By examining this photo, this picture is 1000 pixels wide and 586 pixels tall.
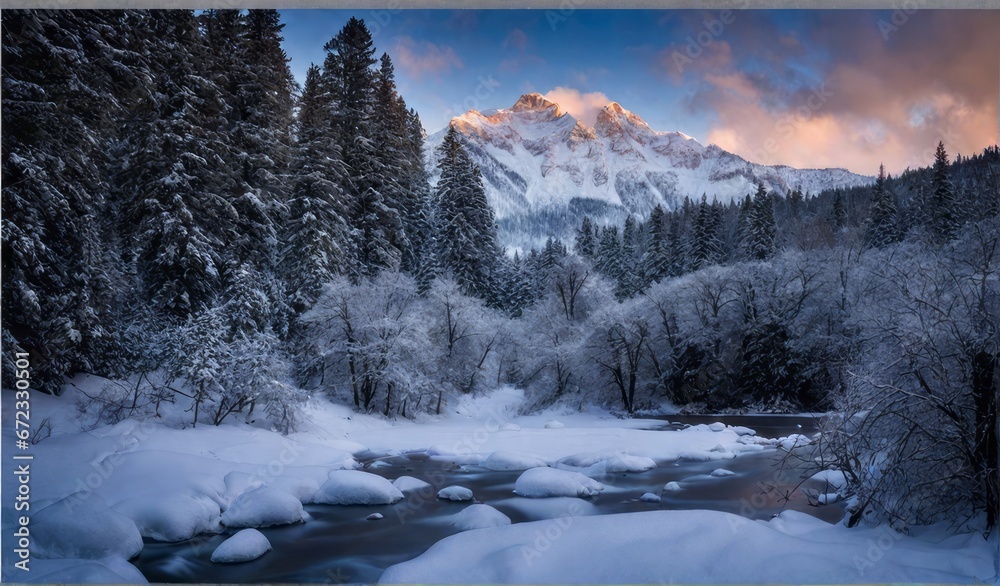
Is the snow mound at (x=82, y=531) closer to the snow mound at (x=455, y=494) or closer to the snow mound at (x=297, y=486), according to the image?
the snow mound at (x=297, y=486)

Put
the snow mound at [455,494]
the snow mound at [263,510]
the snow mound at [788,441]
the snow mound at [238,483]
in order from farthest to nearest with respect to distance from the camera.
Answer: the snow mound at [788,441], the snow mound at [455,494], the snow mound at [238,483], the snow mound at [263,510]

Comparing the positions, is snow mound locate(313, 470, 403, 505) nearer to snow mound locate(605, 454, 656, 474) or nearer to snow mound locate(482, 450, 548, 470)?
snow mound locate(482, 450, 548, 470)

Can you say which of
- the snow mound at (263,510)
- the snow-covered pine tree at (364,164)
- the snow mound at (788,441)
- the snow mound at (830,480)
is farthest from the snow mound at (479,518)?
the snow-covered pine tree at (364,164)

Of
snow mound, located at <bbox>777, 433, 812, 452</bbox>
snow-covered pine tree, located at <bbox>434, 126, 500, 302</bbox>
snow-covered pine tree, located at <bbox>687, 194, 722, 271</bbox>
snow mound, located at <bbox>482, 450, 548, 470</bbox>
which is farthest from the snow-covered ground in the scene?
snow-covered pine tree, located at <bbox>687, 194, 722, 271</bbox>

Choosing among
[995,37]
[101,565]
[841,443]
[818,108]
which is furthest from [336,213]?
[995,37]

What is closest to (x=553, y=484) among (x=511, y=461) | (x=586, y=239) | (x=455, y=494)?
(x=455, y=494)

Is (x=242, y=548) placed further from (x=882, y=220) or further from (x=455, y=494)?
(x=882, y=220)

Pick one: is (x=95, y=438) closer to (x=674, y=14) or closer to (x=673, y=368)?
(x=674, y=14)
